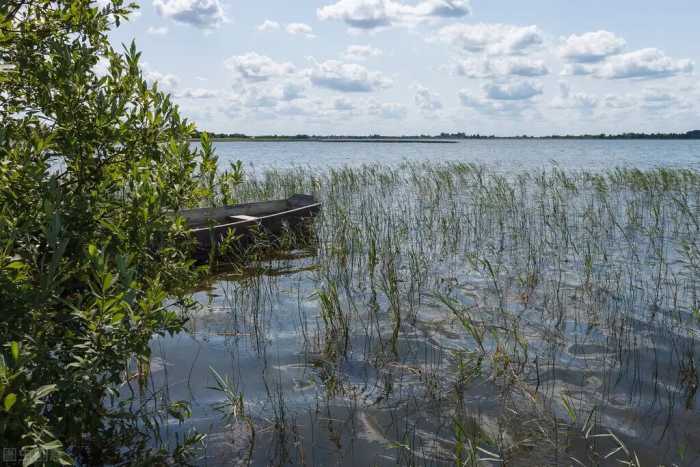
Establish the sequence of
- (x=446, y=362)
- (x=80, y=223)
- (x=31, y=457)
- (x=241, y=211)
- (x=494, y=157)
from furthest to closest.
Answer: (x=494, y=157) < (x=241, y=211) < (x=446, y=362) < (x=80, y=223) < (x=31, y=457)

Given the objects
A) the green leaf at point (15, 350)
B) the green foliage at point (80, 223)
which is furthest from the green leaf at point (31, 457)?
the green leaf at point (15, 350)

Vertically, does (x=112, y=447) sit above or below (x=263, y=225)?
below

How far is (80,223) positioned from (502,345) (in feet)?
13.6

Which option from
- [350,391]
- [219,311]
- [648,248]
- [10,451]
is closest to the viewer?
[10,451]

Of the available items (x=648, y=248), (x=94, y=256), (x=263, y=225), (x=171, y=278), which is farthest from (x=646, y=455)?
Result: (x=263, y=225)

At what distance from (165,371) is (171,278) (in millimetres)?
1860

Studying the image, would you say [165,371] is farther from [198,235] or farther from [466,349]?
[198,235]

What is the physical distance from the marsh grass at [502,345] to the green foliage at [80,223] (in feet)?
4.66

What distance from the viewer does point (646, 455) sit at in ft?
12.6

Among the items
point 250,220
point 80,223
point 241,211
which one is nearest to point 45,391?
point 80,223

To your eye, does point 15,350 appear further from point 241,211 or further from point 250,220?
point 241,211

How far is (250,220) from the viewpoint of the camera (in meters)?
9.60

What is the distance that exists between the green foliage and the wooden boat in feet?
15.5

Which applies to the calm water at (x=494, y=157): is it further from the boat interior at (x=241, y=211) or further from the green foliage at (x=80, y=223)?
the green foliage at (x=80, y=223)
